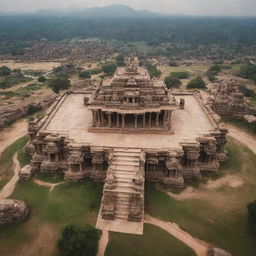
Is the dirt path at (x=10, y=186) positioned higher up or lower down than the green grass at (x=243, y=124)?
higher up

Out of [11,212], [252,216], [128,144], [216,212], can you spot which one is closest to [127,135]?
[128,144]

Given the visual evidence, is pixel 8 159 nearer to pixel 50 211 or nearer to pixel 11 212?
pixel 11 212

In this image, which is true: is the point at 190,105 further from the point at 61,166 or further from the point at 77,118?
the point at 61,166

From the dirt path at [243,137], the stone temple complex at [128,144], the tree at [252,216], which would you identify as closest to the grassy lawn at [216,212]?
the tree at [252,216]

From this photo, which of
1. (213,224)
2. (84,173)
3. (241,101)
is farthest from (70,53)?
(213,224)

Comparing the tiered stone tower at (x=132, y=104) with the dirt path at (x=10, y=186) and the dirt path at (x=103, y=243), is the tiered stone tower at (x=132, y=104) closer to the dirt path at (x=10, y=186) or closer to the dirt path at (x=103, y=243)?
the dirt path at (x=10, y=186)

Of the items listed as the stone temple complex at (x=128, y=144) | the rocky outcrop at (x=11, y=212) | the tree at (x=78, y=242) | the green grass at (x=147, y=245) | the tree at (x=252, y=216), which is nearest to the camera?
the tree at (x=78, y=242)
